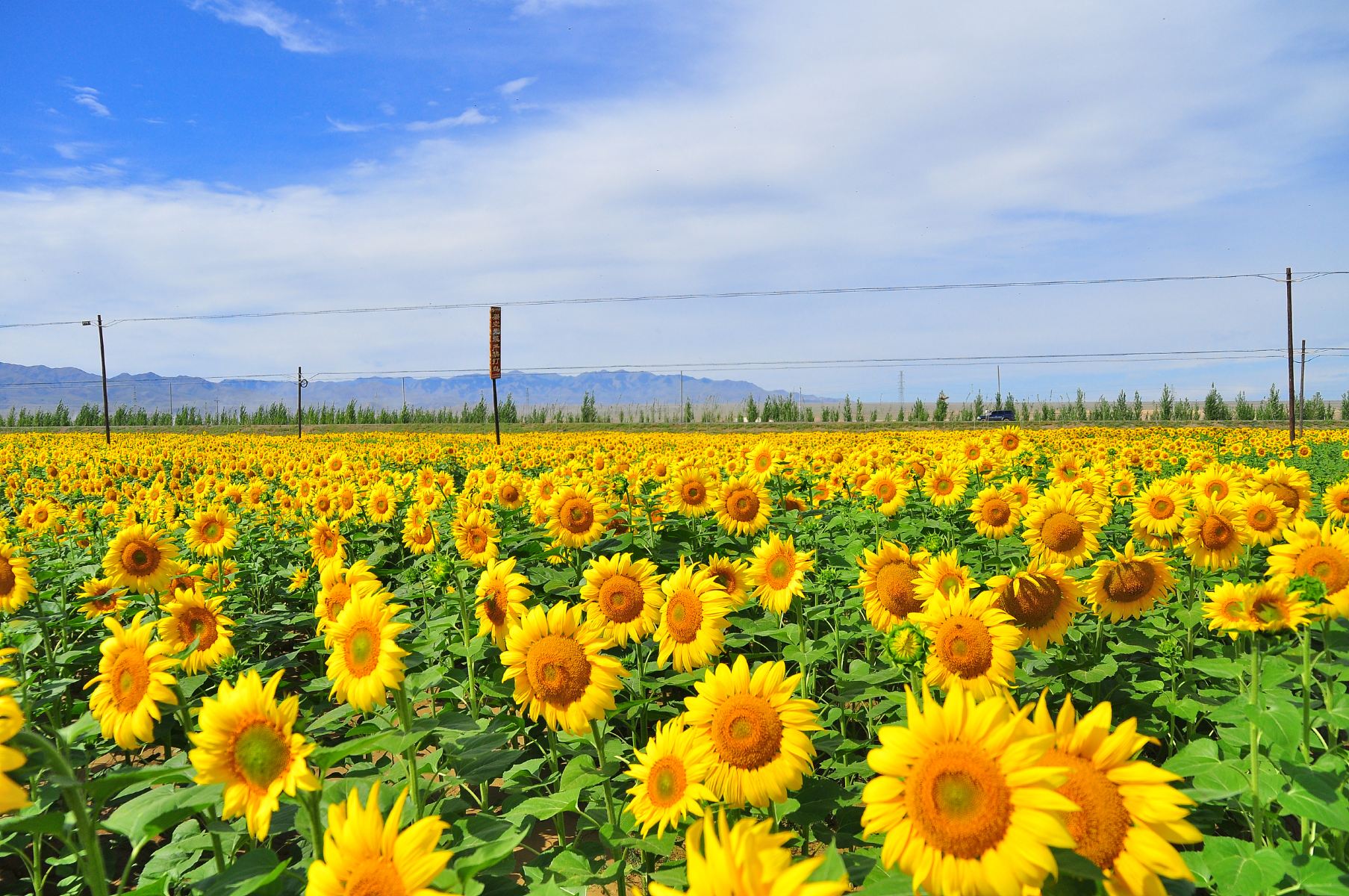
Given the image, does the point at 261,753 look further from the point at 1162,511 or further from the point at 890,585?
the point at 1162,511

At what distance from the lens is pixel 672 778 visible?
2289 millimetres

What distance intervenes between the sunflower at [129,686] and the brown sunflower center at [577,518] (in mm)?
2505

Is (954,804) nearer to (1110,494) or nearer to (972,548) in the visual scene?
(972,548)

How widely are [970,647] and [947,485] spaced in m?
4.25

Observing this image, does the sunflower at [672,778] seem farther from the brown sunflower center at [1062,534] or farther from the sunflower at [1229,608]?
the brown sunflower center at [1062,534]

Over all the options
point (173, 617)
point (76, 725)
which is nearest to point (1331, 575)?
point (76, 725)

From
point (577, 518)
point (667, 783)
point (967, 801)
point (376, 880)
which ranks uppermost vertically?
point (577, 518)

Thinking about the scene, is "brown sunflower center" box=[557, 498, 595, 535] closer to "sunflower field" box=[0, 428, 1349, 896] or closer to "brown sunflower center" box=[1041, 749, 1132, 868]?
"sunflower field" box=[0, 428, 1349, 896]

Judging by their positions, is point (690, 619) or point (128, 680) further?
point (690, 619)

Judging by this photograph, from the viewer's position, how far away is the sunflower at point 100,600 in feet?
14.6

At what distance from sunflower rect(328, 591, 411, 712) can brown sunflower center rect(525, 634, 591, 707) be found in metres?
0.47

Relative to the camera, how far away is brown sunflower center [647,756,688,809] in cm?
228

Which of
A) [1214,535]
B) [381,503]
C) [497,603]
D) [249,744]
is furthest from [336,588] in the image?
[1214,535]

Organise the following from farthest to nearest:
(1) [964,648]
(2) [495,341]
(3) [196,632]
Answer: (2) [495,341]
(3) [196,632]
(1) [964,648]
